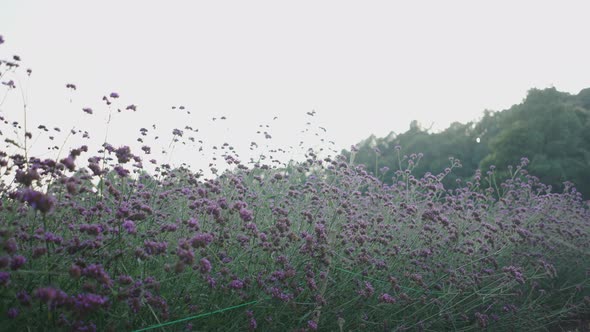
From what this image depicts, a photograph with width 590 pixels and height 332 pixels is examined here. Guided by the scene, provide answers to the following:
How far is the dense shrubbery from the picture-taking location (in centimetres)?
198

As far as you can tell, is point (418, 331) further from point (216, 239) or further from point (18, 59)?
point (18, 59)

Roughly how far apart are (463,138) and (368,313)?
26354 mm

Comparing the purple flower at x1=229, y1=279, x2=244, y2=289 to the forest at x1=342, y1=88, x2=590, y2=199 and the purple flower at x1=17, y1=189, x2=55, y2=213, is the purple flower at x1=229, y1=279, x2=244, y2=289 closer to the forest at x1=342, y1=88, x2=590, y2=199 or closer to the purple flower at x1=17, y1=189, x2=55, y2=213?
the purple flower at x1=17, y1=189, x2=55, y2=213

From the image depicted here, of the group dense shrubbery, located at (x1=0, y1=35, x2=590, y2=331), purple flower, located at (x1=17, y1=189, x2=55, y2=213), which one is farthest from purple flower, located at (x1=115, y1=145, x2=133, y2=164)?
purple flower, located at (x1=17, y1=189, x2=55, y2=213)

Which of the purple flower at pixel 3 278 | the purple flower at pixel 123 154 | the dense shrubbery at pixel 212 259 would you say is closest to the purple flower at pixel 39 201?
the dense shrubbery at pixel 212 259

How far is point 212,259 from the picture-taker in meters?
3.14

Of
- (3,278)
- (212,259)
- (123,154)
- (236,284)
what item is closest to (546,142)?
(212,259)

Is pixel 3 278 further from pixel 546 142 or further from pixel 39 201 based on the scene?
pixel 546 142

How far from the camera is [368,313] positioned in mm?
3791

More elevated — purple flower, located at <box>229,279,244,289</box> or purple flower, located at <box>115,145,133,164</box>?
purple flower, located at <box>115,145,133,164</box>

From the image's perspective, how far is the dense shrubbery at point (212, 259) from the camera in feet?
6.48

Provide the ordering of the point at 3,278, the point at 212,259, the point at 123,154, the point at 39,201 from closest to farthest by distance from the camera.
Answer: the point at 39,201, the point at 3,278, the point at 123,154, the point at 212,259

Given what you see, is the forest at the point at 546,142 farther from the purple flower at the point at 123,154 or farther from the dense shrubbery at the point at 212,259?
the purple flower at the point at 123,154

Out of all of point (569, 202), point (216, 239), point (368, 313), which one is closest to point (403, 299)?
point (368, 313)
